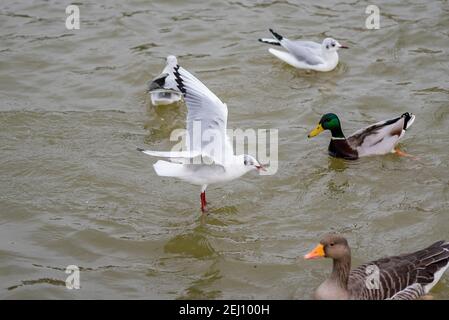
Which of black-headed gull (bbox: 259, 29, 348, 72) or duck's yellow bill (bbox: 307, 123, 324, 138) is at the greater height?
black-headed gull (bbox: 259, 29, 348, 72)

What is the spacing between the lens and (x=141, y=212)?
8.48 meters

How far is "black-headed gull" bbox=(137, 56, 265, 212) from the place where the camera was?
800 cm

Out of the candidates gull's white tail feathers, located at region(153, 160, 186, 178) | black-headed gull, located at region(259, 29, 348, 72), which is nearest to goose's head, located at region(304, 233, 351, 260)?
gull's white tail feathers, located at region(153, 160, 186, 178)

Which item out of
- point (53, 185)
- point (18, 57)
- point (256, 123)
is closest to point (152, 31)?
point (18, 57)

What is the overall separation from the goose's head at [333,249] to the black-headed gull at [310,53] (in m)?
5.72

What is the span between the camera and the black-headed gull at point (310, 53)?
1202cm

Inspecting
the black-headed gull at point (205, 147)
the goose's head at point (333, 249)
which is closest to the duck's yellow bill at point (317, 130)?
the black-headed gull at point (205, 147)

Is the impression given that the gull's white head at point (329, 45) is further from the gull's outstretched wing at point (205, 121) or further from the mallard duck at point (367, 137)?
the gull's outstretched wing at point (205, 121)

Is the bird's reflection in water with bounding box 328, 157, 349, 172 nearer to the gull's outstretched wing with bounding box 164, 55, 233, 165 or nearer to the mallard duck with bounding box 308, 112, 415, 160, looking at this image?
the mallard duck with bounding box 308, 112, 415, 160

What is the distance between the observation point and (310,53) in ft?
39.6

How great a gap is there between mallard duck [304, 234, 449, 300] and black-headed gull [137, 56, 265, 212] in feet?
5.37

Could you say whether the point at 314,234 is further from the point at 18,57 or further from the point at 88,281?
the point at 18,57

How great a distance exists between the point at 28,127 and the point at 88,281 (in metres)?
3.80

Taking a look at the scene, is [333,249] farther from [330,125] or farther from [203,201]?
[330,125]
